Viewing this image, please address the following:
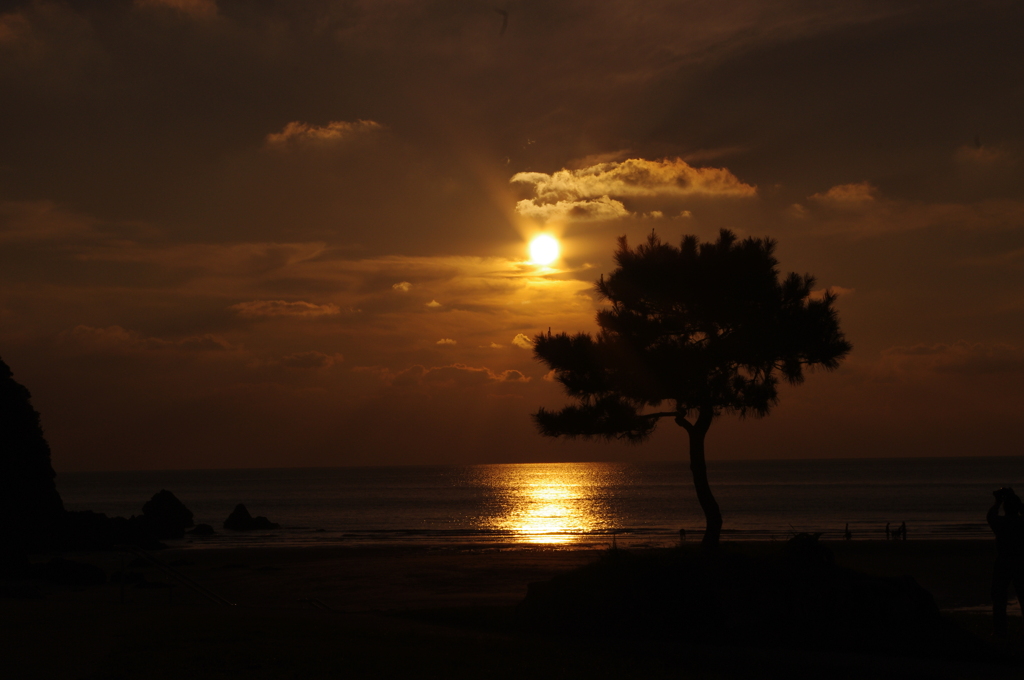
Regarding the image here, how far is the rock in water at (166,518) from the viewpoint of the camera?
68.0 metres

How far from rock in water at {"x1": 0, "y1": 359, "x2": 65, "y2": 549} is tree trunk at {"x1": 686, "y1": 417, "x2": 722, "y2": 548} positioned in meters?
40.3

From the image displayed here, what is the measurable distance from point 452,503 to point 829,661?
11369 cm

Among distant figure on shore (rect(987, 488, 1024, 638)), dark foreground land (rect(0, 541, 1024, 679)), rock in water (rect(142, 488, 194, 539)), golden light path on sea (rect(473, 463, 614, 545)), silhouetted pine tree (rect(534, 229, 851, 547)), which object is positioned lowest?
golden light path on sea (rect(473, 463, 614, 545))

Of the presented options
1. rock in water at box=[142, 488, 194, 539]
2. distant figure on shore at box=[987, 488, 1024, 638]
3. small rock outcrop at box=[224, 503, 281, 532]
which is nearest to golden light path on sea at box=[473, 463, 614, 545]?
small rock outcrop at box=[224, 503, 281, 532]

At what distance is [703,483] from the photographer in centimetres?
1758

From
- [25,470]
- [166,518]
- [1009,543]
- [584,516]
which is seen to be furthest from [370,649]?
[584,516]

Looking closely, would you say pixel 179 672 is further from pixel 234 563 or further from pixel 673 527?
pixel 673 527

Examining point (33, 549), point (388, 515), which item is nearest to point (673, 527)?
point (388, 515)

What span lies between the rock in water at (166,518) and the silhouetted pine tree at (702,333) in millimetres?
58602

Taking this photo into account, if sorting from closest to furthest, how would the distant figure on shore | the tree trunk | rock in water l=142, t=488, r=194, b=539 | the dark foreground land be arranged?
the dark foreground land, the distant figure on shore, the tree trunk, rock in water l=142, t=488, r=194, b=539

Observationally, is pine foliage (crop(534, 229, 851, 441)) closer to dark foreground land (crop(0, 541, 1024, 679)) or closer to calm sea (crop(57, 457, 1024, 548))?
dark foreground land (crop(0, 541, 1024, 679))

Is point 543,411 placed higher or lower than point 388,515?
higher

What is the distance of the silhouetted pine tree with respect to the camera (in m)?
17.5

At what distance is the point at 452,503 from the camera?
121625 mm
